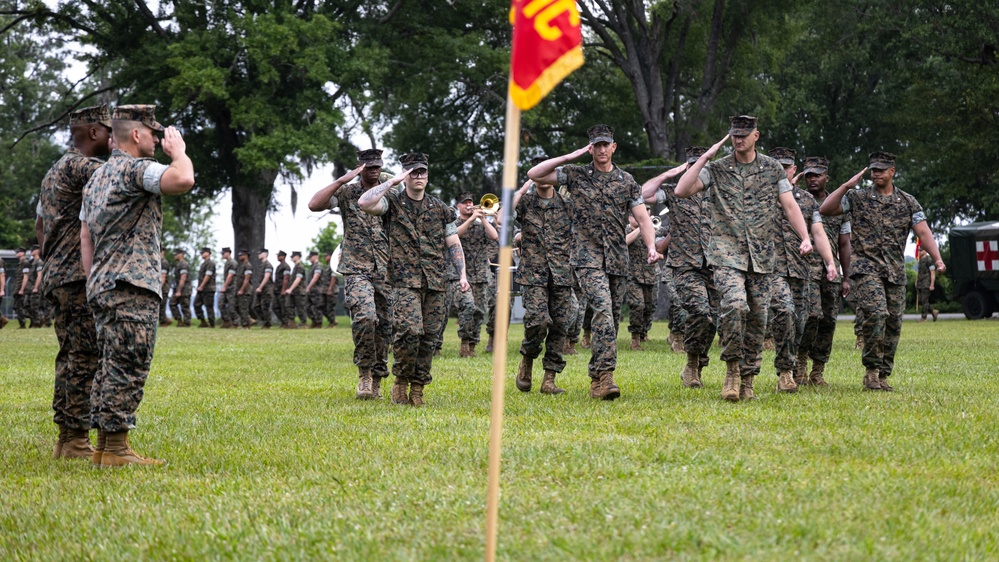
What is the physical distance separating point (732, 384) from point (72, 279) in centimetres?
554

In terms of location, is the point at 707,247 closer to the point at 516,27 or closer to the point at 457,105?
the point at 516,27

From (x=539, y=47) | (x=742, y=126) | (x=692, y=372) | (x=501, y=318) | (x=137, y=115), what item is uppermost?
(x=742, y=126)

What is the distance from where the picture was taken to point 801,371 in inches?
494

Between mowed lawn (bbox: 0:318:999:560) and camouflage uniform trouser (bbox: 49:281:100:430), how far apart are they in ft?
1.26

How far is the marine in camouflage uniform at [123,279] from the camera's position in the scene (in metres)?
7.30

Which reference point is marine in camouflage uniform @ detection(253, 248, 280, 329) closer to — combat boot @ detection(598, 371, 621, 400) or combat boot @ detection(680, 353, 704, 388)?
combat boot @ detection(680, 353, 704, 388)

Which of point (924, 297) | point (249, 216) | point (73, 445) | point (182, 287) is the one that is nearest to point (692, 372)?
point (73, 445)

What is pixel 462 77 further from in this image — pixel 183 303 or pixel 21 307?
pixel 21 307

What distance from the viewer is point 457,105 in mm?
43531

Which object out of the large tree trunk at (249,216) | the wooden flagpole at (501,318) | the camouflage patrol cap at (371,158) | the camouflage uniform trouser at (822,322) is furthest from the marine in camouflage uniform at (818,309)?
the large tree trunk at (249,216)

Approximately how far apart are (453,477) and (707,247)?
179 inches

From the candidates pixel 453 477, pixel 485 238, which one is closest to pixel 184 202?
pixel 485 238

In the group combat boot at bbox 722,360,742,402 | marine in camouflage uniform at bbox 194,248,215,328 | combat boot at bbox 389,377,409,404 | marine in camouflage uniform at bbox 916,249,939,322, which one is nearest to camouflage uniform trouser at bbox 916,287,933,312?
marine in camouflage uniform at bbox 916,249,939,322

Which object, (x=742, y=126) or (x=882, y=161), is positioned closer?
(x=742, y=126)
